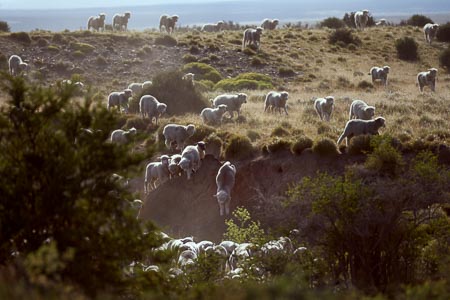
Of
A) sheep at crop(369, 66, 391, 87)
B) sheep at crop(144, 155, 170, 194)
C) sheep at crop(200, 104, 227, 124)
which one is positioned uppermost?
sheep at crop(200, 104, 227, 124)

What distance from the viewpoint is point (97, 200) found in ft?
32.9

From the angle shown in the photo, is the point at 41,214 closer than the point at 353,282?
Yes

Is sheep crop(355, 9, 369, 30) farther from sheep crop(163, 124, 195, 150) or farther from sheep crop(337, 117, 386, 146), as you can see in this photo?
sheep crop(337, 117, 386, 146)

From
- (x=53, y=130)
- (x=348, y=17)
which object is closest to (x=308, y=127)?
(x=53, y=130)

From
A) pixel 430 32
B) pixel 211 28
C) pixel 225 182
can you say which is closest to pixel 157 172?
pixel 225 182

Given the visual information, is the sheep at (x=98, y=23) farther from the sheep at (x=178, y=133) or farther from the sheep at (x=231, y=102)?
the sheep at (x=178, y=133)

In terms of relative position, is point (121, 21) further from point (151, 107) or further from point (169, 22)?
point (151, 107)

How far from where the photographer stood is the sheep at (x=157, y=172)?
22250 mm

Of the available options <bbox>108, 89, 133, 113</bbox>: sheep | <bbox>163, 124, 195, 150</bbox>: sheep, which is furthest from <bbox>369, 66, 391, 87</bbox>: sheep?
<bbox>163, 124, 195, 150</bbox>: sheep

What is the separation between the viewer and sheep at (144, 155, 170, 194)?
22250mm

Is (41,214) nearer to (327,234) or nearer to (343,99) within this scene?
(327,234)

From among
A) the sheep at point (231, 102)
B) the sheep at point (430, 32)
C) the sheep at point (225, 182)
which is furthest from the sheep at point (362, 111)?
the sheep at point (430, 32)

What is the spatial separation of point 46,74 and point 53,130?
31.2 meters

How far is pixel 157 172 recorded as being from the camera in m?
22.4
